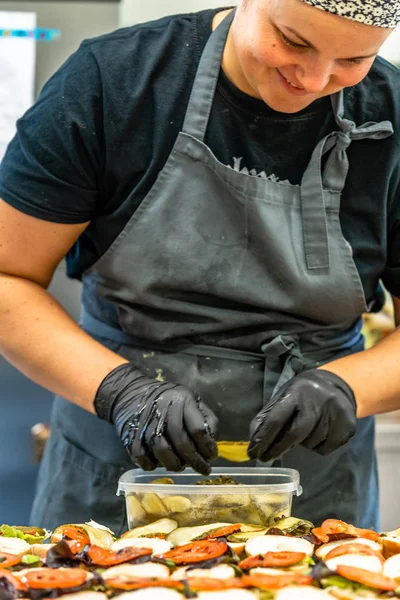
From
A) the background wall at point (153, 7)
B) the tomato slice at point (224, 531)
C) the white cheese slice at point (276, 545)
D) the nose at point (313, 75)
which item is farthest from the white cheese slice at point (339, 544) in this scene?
the background wall at point (153, 7)

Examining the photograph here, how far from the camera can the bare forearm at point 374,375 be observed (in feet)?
5.13

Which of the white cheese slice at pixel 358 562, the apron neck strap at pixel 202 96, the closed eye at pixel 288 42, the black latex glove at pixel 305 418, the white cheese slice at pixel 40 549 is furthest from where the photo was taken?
the apron neck strap at pixel 202 96

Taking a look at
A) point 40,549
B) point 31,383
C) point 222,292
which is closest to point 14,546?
point 40,549

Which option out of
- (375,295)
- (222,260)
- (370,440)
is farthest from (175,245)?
(370,440)

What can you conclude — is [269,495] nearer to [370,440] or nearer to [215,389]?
[215,389]

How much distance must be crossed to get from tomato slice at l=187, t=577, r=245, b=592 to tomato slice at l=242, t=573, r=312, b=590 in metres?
0.01

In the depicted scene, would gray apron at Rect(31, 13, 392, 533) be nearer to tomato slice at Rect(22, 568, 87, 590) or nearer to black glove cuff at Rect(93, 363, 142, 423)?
black glove cuff at Rect(93, 363, 142, 423)

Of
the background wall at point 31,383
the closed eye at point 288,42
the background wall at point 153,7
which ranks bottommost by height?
the background wall at point 31,383

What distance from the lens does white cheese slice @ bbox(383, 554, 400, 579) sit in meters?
1.05

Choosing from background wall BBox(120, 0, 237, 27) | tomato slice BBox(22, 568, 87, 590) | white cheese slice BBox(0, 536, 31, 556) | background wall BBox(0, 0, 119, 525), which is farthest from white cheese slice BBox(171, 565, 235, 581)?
background wall BBox(120, 0, 237, 27)

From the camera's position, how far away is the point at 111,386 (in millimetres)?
1492

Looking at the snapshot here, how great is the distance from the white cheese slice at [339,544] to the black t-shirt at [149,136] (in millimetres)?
615

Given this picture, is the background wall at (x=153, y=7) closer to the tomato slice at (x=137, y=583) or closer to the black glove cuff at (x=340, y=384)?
the black glove cuff at (x=340, y=384)

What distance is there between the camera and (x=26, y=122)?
151cm
